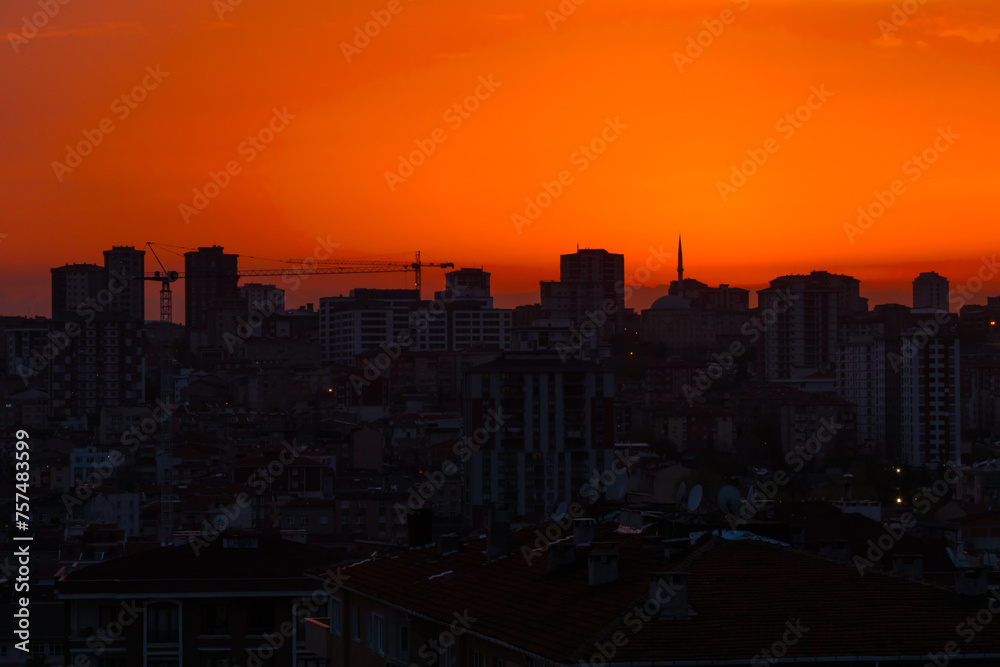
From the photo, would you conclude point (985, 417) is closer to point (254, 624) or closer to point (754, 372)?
point (754, 372)

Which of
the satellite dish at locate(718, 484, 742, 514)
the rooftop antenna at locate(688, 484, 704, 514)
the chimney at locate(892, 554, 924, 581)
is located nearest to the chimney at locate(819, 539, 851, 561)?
the chimney at locate(892, 554, 924, 581)

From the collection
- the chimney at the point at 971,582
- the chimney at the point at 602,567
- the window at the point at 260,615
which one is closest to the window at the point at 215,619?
the window at the point at 260,615

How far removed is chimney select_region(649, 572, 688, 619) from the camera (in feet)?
21.1

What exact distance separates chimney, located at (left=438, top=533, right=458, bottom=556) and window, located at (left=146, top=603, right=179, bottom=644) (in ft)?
12.7

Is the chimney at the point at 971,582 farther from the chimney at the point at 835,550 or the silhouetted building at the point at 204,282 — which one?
the silhouetted building at the point at 204,282

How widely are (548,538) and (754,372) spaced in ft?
286

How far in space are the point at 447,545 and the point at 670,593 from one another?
9.76ft

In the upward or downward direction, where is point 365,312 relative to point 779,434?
upward

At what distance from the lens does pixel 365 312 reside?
97.9 metres

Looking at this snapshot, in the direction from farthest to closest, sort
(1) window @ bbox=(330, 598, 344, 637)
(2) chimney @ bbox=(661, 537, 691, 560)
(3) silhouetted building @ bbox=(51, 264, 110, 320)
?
1. (3) silhouetted building @ bbox=(51, 264, 110, 320)
2. (1) window @ bbox=(330, 598, 344, 637)
3. (2) chimney @ bbox=(661, 537, 691, 560)

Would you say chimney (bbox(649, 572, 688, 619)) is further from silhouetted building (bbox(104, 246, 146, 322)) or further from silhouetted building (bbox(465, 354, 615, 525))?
silhouetted building (bbox(104, 246, 146, 322))

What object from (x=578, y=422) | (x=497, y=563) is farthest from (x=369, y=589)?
(x=578, y=422)

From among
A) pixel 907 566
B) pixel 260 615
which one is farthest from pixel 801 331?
pixel 907 566

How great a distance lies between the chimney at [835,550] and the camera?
8.10m
